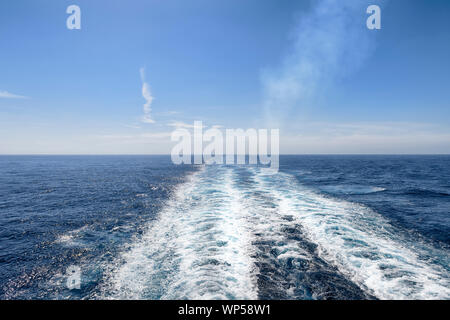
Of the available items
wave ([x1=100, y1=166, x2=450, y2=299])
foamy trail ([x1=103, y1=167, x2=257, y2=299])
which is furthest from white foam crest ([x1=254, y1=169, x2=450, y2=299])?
foamy trail ([x1=103, y1=167, x2=257, y2=299])

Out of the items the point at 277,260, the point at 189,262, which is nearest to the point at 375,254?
the point at 277,260

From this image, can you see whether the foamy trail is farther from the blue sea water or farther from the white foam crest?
the white foam crest

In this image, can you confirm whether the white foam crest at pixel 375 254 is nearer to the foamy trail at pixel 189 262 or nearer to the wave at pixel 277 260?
the wave at pixel 277 260

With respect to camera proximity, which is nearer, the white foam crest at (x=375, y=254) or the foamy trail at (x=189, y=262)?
the foamy trail at (x=189, y=262)

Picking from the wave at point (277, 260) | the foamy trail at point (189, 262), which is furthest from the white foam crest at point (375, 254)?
the foamy trail at point (189, 262)
